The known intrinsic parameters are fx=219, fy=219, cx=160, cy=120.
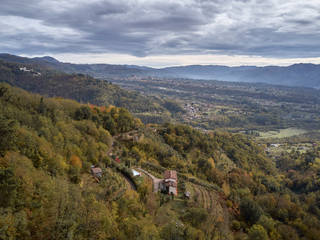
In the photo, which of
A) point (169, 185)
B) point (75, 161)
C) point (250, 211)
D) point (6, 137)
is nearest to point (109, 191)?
point (75, 161)

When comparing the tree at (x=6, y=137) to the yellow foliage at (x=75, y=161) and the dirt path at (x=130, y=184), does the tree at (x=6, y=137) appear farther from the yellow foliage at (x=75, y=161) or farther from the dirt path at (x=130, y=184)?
the dirt path at (x=130, y=184)

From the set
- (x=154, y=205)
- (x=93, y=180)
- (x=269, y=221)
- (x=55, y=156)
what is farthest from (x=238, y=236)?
(x=55, y=156)

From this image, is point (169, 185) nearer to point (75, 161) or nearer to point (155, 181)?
point (155, 181)

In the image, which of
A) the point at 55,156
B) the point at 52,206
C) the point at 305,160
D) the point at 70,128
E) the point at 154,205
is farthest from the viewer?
the point at 305,160

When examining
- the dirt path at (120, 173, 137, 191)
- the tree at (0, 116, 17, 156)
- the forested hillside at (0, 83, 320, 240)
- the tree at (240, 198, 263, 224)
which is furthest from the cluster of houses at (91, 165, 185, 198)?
the tree at (0, 116, 17, 156)

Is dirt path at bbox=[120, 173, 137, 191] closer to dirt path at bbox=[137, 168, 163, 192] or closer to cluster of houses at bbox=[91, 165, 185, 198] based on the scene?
cluster of houses at bbox=[91, 165, 185, 198]

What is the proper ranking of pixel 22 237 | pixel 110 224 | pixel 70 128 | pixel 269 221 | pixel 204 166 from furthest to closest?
pixel 204 166 < pixel 70 128 < pixel 269 221 < pixel 110 224 < pixel 22 237

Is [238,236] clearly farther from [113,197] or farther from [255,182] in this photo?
[255,182]

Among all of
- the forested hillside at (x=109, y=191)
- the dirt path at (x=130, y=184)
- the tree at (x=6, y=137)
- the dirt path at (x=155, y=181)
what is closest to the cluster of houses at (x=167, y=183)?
the dirt path at (x=155, y=181)

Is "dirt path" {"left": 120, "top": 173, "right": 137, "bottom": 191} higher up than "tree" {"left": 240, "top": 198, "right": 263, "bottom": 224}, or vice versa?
"dirt path" {"left": 120, "top": 173, "right": 137, "bottom": 191}
